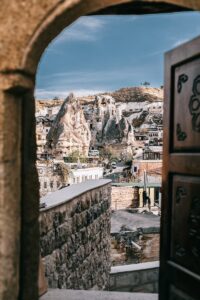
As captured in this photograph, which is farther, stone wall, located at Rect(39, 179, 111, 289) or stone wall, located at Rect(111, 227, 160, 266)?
stone wall, located at Rect(111, 227, 160, 266)

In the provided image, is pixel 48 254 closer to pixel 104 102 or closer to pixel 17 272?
pixel 17 272

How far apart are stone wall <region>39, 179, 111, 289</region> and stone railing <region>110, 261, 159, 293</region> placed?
19 cm

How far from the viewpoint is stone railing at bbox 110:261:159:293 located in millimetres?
5973

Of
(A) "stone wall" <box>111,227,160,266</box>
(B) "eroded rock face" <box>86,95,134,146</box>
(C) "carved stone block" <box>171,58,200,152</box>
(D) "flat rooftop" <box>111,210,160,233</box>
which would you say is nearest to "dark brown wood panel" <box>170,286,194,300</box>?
(C) "carved stone block" <box>171,58,200,152</box>

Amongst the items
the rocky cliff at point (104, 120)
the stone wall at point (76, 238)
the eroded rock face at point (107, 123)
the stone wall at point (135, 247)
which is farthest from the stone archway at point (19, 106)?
the eroded rock face at point (107, 123)

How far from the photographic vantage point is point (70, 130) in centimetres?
8169

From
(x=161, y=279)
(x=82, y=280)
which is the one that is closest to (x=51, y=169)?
(x=82, y=280)

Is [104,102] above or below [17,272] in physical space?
above

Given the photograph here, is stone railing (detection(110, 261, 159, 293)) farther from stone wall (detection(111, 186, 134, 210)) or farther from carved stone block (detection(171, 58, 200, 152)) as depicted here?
stone wall (detection(111, 186, 134, 210))

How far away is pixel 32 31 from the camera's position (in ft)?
5.89

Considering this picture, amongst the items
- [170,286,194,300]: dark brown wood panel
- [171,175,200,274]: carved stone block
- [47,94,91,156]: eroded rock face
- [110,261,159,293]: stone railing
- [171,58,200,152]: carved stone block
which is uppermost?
[47,94,91,156]: eroded rock face

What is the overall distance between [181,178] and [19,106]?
1190 mm

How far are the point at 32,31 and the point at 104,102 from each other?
10232cm

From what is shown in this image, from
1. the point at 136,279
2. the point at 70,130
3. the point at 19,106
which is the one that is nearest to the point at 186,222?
the point at 19,106
